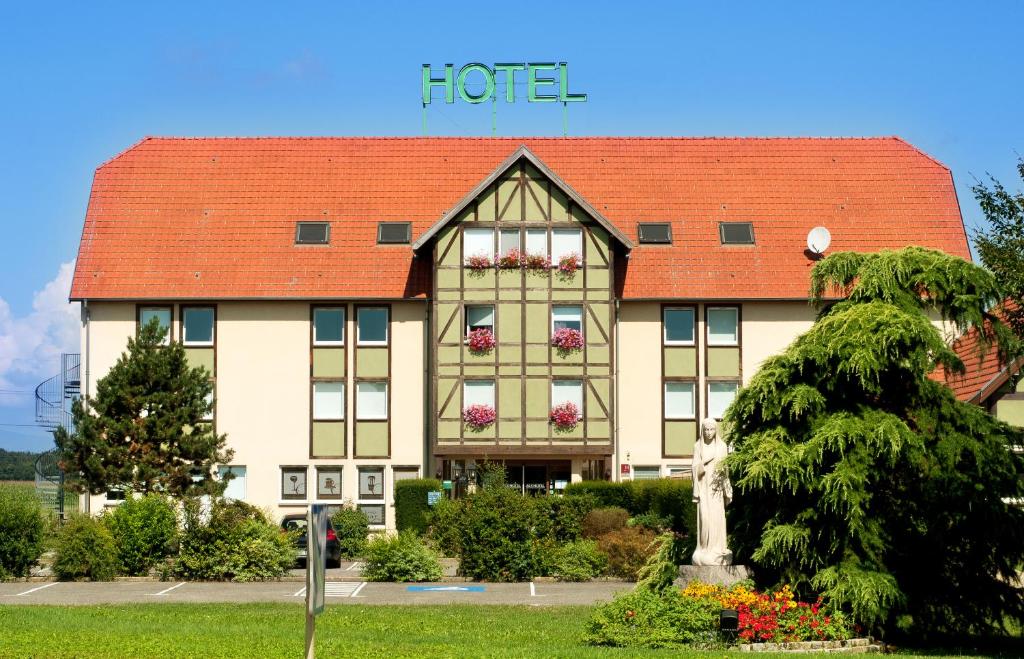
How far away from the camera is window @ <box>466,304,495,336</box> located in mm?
43625

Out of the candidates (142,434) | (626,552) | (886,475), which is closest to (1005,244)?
(886,475)

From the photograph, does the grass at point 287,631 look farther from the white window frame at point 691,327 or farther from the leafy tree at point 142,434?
the white window frame at point 691,327

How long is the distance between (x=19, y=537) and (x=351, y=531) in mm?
9801

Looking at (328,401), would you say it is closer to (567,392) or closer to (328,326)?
(328,326)

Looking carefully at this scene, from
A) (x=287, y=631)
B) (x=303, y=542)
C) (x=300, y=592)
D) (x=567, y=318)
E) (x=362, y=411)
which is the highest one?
(x=567, y=318)

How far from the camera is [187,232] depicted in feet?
150

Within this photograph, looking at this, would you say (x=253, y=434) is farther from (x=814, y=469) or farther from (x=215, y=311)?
(x=814, y=469)

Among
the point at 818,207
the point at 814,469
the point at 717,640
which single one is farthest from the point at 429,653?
the point at 818,207

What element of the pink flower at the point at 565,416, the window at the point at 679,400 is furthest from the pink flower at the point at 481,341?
the window at the point at 679,400

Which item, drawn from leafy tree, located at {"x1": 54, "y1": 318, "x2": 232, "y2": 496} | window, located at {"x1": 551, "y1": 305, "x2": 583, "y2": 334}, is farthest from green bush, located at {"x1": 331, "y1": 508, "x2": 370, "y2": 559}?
window, located at {"x1": 551, "y1": 305, "x2": 583, "y2": 334}

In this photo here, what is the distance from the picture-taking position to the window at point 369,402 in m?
44.8

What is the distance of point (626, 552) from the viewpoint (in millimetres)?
31859

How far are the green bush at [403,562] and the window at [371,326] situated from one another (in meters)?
13.7

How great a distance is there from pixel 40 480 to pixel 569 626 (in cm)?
2750
